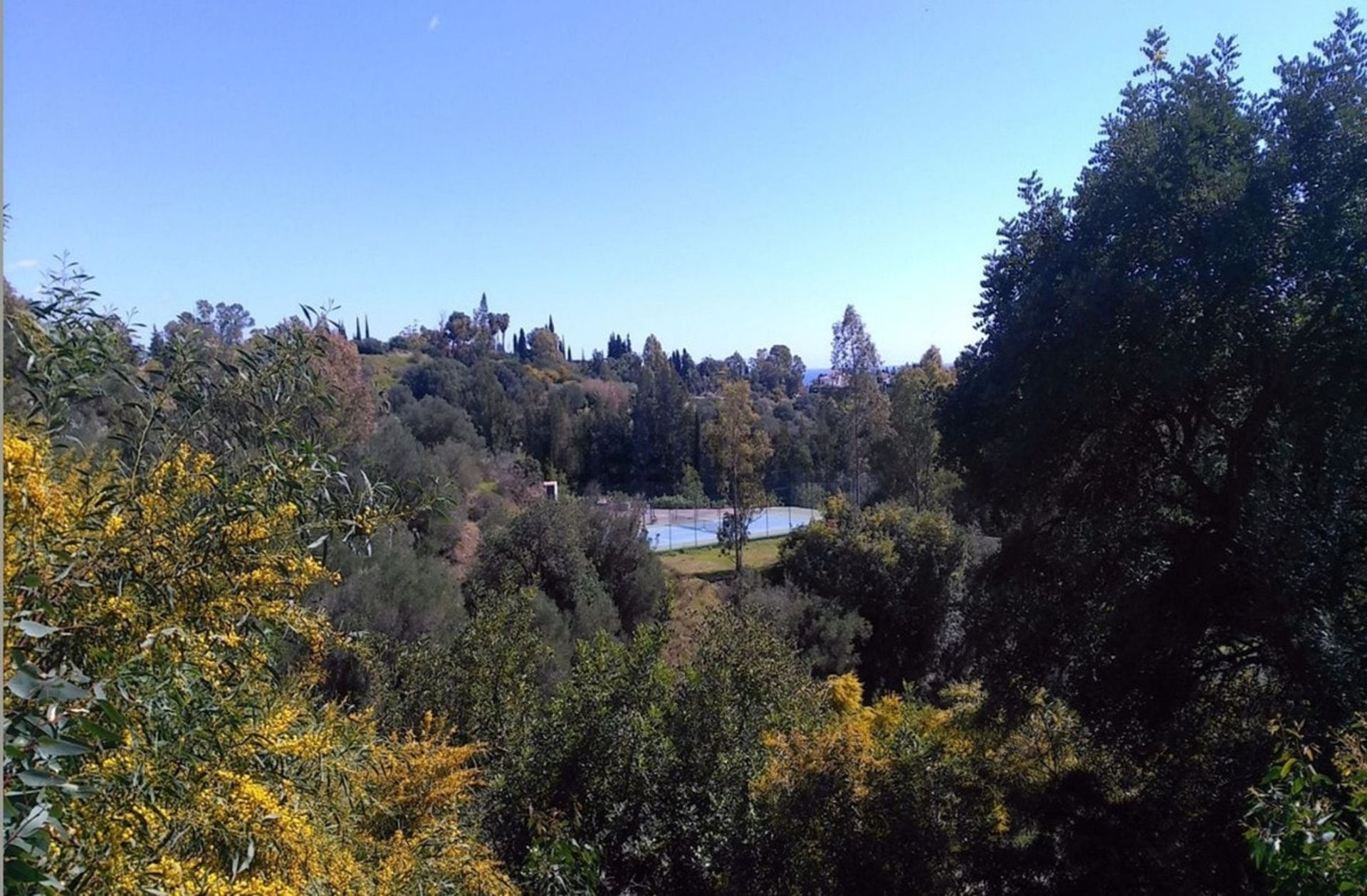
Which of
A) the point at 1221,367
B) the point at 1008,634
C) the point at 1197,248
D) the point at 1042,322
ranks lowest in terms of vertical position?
the point at 1008,634

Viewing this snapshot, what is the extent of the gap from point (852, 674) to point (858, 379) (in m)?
15.1

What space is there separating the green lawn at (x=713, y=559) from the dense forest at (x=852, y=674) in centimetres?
1116

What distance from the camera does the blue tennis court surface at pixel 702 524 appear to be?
86.3ft

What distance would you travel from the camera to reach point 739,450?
2206cm

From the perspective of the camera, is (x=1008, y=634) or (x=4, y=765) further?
(x=1008, y=634)

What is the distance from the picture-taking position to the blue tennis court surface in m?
26.3

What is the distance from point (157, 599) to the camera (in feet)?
9.27

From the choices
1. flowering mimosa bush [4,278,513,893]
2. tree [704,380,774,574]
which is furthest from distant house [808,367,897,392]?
flowering mimosa bush [4,278,513,893]

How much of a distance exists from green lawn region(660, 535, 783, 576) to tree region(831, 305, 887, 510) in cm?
328

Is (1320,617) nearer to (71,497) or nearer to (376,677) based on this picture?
(71,497)

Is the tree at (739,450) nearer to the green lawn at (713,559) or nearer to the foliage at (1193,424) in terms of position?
the green lawn at (713,559)

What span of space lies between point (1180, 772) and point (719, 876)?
12.3 ft

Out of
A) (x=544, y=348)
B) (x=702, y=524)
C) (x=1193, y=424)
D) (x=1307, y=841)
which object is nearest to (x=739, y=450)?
(x=702, y=524)

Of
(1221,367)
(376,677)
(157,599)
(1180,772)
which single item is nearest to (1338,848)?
(157,599)
